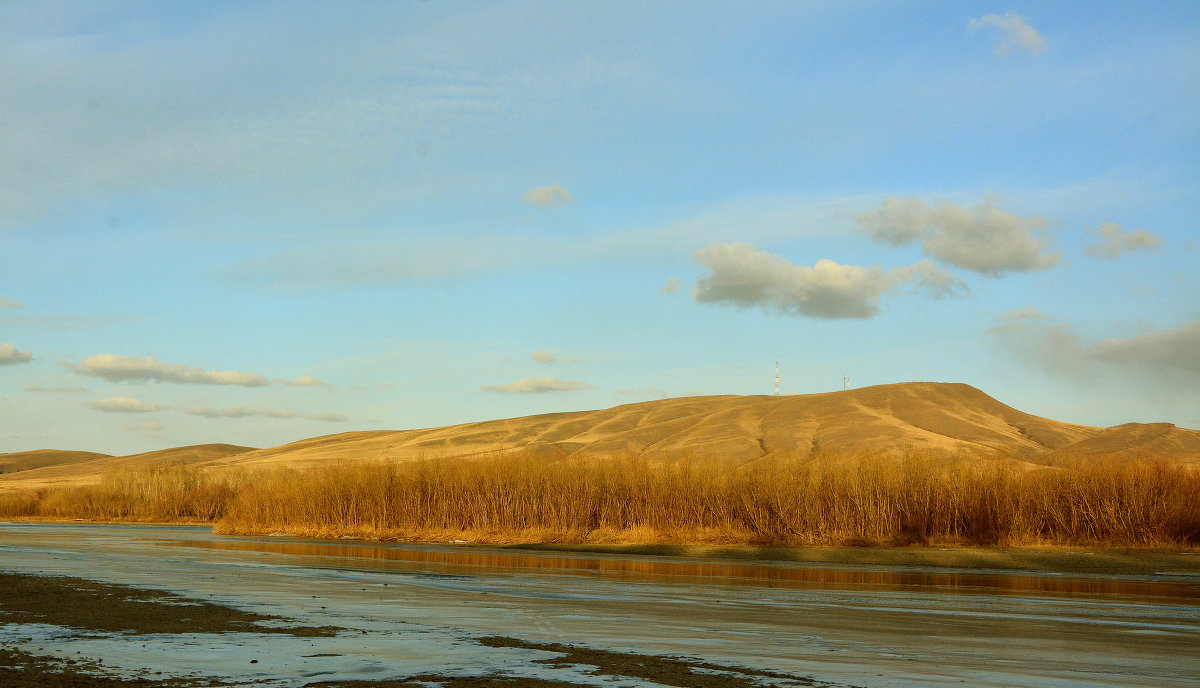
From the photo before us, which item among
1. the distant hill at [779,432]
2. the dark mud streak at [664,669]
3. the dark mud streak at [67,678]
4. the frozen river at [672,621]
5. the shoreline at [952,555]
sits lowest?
the shoreline at [952,555]

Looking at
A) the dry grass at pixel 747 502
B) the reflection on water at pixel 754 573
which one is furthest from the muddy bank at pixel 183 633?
the dry grass at pixel 747 502

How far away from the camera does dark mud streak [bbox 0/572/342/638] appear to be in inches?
606

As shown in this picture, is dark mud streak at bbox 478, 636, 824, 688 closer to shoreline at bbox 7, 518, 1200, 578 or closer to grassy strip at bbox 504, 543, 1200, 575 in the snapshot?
shoreline at bbox 7, 518, 1200, 578

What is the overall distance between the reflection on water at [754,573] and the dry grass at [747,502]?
753 centimetres

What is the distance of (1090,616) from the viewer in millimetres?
19688

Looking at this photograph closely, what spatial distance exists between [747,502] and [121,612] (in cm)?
3233

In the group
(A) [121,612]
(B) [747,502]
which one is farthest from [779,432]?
(A) [121,612]

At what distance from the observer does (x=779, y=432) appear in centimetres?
12781

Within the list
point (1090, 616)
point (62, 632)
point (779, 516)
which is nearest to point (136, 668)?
point (62, 632)

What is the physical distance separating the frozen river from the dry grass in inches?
358

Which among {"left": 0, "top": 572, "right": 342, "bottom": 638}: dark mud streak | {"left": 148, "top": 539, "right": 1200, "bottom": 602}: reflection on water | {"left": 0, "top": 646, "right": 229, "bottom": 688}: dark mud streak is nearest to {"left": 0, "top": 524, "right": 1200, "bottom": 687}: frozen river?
{"left": 148, "top": 539, "right": 1200, "bottom": 602}: reflection on water

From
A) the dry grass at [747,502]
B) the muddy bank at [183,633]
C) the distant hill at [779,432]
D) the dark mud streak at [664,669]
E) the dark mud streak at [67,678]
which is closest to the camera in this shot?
the dark mud streak at [67,678]

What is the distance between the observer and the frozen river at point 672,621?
12.3 m

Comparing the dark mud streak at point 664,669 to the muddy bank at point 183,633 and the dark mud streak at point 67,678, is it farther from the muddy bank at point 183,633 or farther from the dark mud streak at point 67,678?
the dark mud streak at point 67,678
